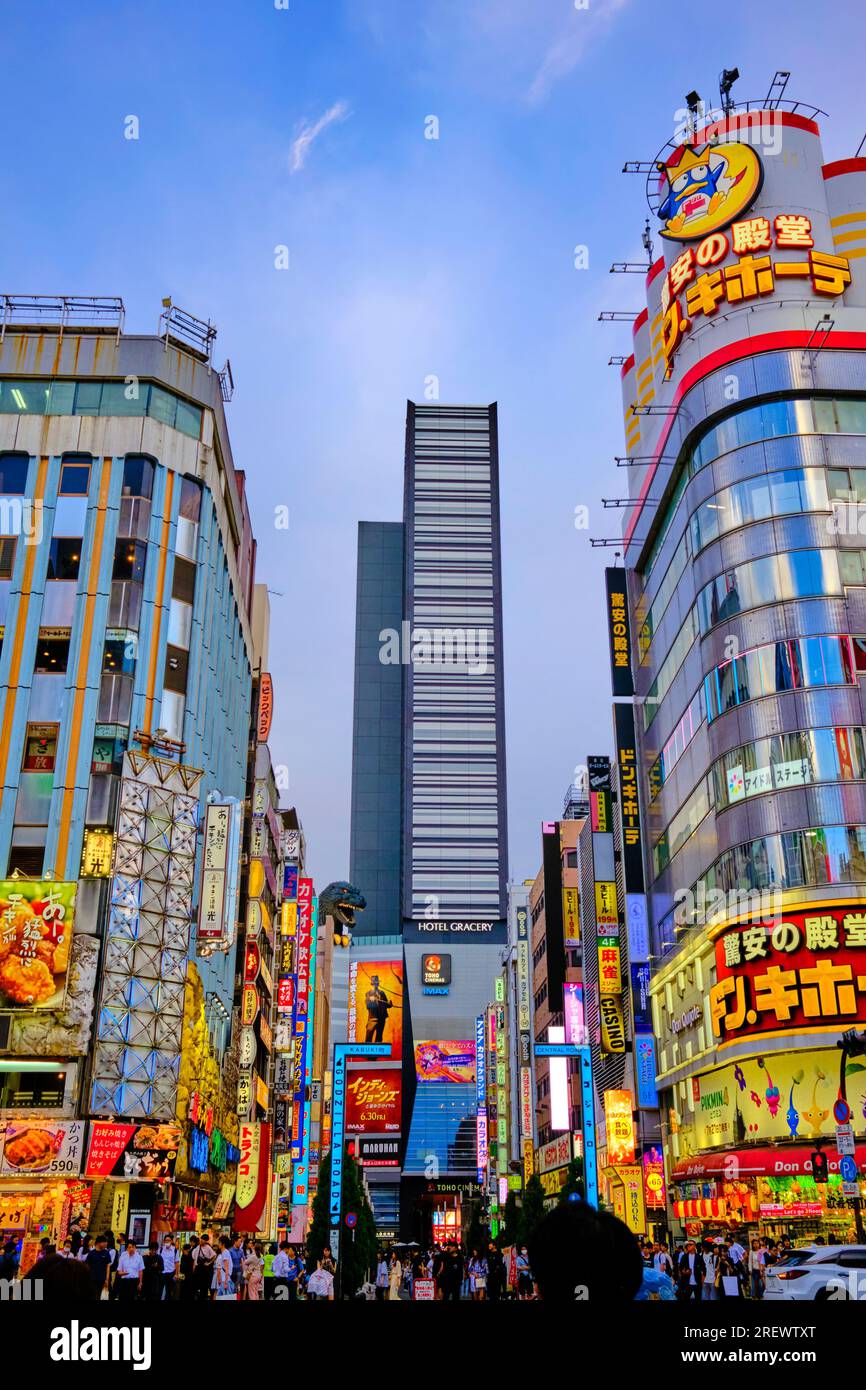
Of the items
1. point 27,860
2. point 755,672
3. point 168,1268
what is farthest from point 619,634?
point 168,1268

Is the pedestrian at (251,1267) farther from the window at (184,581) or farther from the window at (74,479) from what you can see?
the window at (74,479)

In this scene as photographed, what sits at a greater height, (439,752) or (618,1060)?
(439,752)

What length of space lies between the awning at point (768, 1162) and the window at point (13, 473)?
40800 mm

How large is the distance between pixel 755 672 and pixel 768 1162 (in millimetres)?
18519

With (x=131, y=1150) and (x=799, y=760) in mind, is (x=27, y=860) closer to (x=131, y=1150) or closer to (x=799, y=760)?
(x=131, y=1150)

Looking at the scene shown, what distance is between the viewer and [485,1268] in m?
41.4

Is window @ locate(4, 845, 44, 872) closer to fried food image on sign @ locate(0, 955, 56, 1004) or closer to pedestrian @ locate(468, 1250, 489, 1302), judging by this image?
fried food image on sign @ locate(0, 955, 56, 1004)

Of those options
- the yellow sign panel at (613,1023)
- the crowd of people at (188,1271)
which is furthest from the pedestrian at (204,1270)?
the yellow sign panel at (613,1023)

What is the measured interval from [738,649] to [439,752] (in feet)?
480

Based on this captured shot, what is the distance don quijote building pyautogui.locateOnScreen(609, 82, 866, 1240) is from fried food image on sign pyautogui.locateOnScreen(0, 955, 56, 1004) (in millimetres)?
25744
